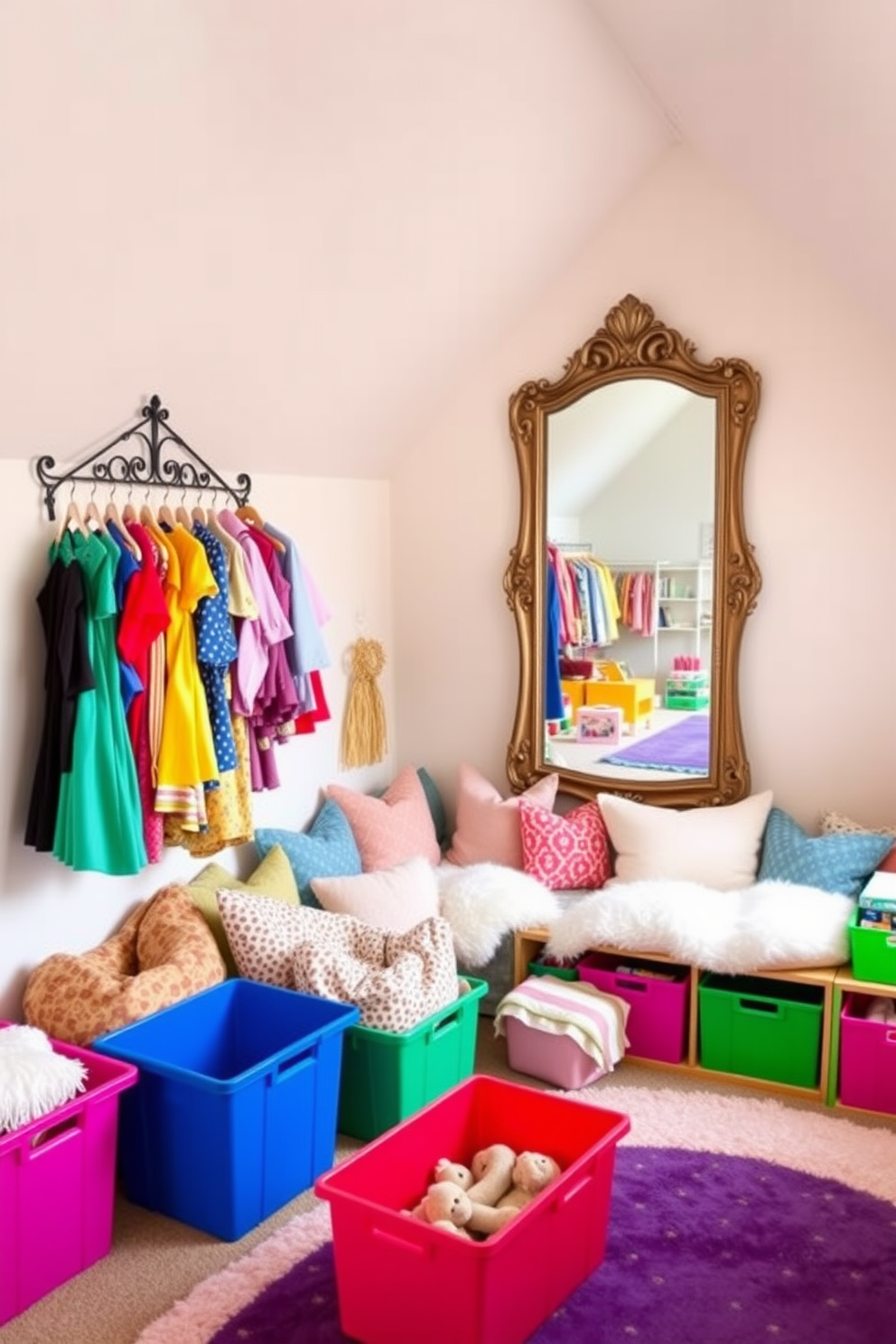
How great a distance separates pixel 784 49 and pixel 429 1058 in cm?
236

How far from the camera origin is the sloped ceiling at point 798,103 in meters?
2.29

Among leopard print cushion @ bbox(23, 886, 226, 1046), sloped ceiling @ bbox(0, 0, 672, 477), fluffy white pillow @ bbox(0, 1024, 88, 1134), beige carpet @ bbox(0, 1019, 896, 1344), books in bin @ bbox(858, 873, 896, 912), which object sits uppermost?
sloped ceiling @ bbox(0, 0, 672, 477)

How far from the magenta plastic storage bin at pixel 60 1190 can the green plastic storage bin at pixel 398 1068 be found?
0.61m

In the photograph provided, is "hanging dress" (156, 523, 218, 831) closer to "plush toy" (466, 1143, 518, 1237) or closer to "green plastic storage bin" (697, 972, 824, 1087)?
"plush toy" (466, 1143, 518, 1237)

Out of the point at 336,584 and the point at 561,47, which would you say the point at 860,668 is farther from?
the point at 561,47

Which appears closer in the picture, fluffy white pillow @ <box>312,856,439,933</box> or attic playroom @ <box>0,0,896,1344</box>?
attic playroom @ <box>0,0,896,1344</box>

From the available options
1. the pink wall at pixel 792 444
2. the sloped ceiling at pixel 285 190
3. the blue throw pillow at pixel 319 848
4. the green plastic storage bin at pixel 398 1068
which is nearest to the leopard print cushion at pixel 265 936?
the green plastic storage bin at pixel 398 1068

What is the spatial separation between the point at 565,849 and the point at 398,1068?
3.74ft

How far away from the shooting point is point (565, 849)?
3947 millimetres

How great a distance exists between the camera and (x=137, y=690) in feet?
9.66

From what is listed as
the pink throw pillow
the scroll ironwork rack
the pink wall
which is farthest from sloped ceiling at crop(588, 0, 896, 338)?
the pink throw pillow

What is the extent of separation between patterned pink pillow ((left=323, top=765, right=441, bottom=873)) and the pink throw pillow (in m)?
0.10

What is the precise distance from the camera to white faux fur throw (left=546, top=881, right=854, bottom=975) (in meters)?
3.31

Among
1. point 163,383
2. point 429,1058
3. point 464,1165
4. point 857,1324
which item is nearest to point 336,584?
point 163,383
